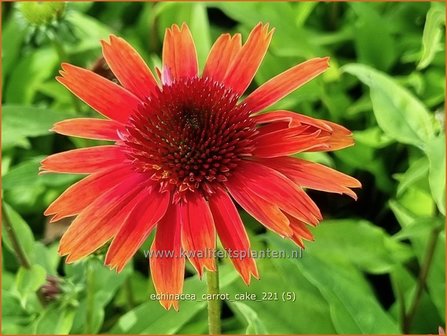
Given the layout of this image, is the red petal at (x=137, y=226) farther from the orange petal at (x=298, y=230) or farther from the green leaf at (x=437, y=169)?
the green leaf at (x=437, y=169)

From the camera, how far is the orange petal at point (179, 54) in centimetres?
73

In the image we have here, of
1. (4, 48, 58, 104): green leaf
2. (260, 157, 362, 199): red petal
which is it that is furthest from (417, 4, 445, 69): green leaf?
(4, 48, 58, 104): green leaf

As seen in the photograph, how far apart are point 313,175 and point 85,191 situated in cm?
21

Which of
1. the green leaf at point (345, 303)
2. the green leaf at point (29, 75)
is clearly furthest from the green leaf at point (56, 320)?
the green leaf at point (29, 75)

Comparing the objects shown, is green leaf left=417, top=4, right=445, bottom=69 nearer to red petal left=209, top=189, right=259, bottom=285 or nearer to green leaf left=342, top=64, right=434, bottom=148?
green leaf left=342, top=64, right=434, bottom=148

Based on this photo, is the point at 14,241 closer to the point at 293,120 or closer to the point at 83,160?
the point at 83,160

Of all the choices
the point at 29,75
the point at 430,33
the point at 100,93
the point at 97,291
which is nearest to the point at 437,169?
the point at 430,33

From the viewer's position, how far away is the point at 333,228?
1108 mm

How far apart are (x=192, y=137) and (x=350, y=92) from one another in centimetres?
73

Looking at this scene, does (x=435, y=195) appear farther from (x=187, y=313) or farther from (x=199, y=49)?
(x=199, y=49)

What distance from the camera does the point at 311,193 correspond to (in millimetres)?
1212

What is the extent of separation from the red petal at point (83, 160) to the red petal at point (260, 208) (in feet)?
0.38

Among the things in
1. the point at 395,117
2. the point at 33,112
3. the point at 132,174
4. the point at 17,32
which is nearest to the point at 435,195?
the point at 395,117

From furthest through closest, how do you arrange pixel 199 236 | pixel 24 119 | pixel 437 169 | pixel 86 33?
pixel 86 33 → pixel 24 119 → pixel 437 169 → pixel 199 236
